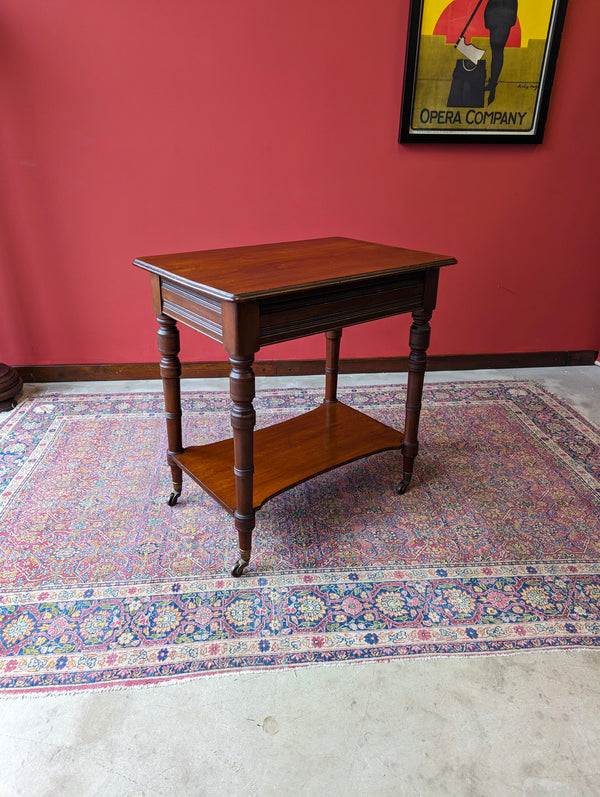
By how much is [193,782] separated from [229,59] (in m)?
3.09

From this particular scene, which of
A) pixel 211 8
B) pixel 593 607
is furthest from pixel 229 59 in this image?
pixel 593 607

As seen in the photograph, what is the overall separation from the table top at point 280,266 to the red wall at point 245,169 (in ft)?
3.77

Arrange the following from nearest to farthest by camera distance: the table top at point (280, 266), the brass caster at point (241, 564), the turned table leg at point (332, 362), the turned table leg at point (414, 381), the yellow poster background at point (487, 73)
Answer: the table top at point (280, 266), the brass caster at point (241, 564), the turned table leg at point (414, 381), the turned table leg at point (332, 362), the yellow poster background at point (487, 73)

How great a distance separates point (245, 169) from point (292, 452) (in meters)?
1.76

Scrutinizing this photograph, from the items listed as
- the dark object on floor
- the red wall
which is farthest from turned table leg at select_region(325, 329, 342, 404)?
the dark object on floor

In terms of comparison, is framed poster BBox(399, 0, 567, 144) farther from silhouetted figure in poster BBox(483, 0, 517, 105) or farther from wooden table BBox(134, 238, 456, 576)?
wooden table BBox(134, 238, 456, 576)

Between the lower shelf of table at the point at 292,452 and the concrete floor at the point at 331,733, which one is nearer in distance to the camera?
the concrete floor at the point at 331,733

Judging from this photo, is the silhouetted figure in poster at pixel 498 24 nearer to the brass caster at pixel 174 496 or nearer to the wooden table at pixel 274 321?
the wooden table at pixel 274 321

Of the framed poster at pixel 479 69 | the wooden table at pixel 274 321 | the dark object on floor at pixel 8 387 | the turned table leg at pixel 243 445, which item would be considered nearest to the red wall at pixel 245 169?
the framed poster at pixel 479 69

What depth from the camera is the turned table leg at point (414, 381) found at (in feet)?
6.59

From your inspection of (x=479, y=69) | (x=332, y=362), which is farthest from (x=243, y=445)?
(x=479, y=69)

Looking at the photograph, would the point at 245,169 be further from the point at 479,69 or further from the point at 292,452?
the point at 292,452

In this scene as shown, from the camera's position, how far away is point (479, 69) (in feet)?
9.59

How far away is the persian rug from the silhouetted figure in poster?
1994 mm
